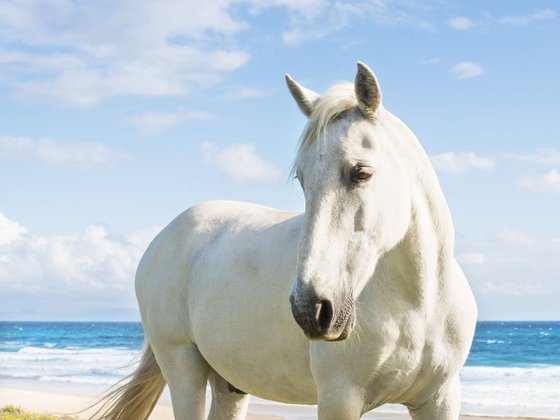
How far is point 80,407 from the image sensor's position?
13.1 m

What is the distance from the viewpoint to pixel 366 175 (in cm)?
253

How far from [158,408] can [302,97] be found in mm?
10080

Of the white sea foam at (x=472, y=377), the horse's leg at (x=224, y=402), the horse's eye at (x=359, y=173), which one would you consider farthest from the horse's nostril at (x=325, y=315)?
the white sea foam at (x=472, y=377)

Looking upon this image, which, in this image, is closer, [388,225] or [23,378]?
[388,225]

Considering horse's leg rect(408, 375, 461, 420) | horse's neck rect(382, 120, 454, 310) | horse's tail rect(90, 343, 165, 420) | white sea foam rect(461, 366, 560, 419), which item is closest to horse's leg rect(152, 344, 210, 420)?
horse's tail rect(90, 343, 165, 420)

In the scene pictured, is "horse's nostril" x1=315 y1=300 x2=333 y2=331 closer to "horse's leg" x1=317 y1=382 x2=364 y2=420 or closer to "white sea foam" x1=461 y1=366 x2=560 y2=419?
"horse's leg" x1=317 y1=382 x2=364 y2=420

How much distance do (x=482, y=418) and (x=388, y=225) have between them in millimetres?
10132

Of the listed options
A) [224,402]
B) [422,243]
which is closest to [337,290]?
[422,243]

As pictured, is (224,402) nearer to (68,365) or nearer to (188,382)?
(188,382)

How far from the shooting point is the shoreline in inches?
444

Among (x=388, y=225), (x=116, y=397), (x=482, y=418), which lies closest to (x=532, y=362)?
(x=482, y=418)

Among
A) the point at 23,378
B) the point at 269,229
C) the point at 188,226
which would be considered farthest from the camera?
the point at 23,378

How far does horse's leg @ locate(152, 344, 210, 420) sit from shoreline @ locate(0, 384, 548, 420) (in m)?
7.24

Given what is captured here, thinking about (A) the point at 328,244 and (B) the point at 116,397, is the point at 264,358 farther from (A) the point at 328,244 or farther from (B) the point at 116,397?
(B) the point at 116,397
